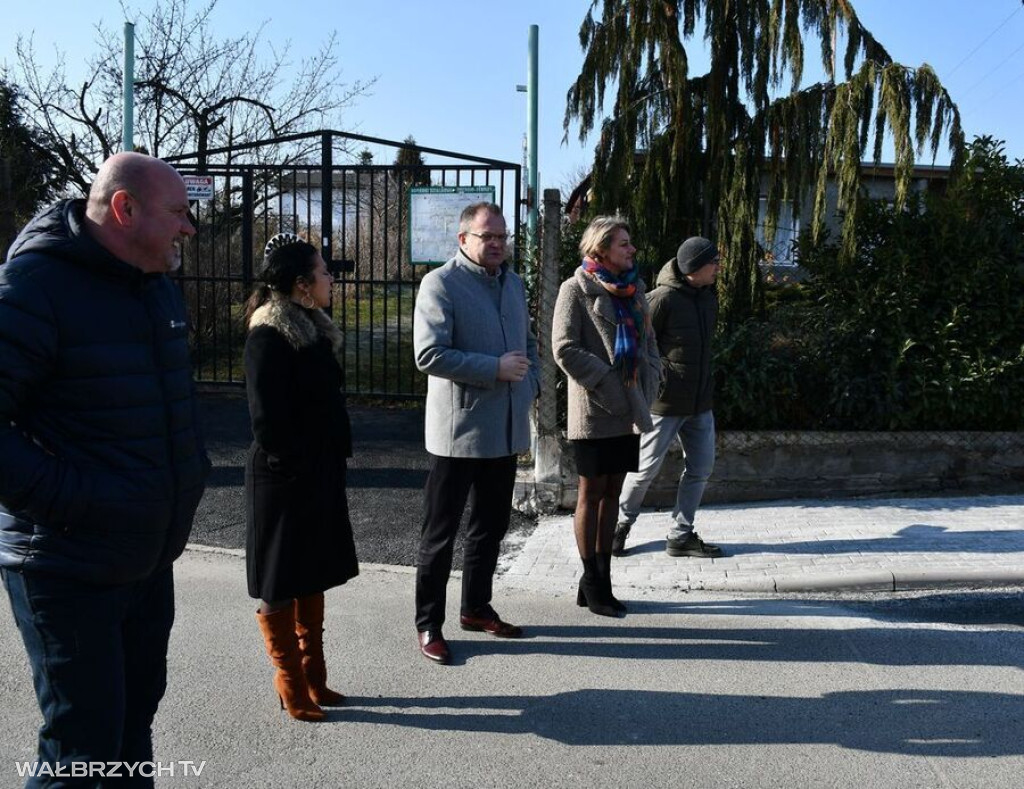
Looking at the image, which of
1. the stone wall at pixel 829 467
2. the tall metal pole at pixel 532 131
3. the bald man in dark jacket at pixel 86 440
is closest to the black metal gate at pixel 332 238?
the tall metal pole at pixel 532 131

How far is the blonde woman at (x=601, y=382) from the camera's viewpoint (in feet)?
16.0

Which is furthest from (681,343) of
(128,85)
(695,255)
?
(128,85)

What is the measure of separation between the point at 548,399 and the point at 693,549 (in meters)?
1.60

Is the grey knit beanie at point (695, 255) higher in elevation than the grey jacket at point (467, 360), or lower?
higher

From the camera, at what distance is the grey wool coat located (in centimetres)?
485

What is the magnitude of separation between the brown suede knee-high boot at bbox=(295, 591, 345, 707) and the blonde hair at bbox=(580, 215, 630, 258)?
218 cm

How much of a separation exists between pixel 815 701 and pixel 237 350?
10.4 m

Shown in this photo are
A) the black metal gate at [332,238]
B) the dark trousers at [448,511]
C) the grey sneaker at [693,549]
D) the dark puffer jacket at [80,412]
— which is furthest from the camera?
the black metal gate at [332,238]

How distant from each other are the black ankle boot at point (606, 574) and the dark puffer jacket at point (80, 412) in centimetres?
277

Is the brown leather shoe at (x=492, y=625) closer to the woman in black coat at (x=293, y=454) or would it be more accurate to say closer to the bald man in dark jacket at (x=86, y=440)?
the woman in black coat at (x=293, y=454)

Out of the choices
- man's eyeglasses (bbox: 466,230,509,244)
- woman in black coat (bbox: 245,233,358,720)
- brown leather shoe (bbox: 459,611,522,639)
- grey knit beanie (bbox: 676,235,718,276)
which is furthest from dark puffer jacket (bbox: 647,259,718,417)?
woman in black coat (bbox: 245,233,358,720)

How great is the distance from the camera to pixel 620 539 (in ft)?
19.5

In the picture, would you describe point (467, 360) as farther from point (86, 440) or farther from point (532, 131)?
point (532, 131)

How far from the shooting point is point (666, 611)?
509 centimetres
